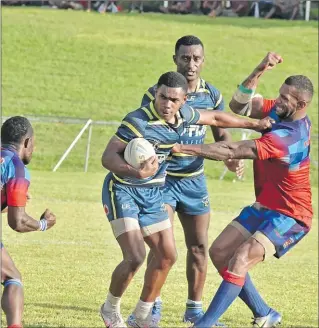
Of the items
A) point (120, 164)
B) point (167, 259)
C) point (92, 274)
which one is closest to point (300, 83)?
point (120, 164)

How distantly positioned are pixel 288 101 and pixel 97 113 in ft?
89.5

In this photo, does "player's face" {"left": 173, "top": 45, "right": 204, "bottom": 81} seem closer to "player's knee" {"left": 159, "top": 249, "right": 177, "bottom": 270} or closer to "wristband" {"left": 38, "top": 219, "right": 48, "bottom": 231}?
"player's knee" {"left": 159, "top": 249, "right": 177, "bottom": 270}

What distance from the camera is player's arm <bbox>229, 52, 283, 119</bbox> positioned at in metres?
9.78

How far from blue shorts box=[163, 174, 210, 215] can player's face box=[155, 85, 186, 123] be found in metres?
1.38

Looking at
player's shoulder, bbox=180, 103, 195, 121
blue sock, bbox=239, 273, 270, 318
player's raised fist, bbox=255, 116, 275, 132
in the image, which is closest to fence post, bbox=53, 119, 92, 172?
blue sock, bbox=239, 273, 270, 318

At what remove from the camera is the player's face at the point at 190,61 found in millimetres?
10430

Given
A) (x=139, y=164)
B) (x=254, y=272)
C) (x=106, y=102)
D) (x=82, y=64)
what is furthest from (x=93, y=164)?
(x=139, y=164)

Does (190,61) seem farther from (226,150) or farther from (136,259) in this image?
(136,259)

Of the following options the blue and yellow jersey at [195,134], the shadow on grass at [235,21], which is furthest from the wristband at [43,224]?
the shadow on grass at [235,21]

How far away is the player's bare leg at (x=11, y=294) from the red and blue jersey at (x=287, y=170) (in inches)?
94.3

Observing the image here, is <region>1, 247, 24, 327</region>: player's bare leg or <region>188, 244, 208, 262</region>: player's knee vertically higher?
<region>1, 247, 24, 327</region>: player's bare leg

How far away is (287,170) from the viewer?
9484 millimetres

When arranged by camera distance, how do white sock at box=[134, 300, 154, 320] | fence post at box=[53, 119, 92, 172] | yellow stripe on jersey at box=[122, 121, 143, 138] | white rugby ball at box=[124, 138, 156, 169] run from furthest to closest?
fence post at box=[53, 119, 92, 172]
white sock at box=[134, 300, 154, 320]
yellow stripe on jersey at box=[122, 121, 143, 138]
white rugby ball at box=[124, 138, 156, 169]

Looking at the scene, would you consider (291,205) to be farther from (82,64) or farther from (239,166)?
(82,64)
